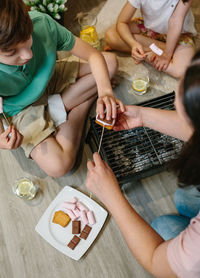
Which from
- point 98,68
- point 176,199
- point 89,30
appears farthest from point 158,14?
point 176,199

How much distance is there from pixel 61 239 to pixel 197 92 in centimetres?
113

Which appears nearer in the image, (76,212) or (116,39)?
(76,212)

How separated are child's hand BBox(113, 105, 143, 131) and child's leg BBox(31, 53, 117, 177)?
1.23 ft

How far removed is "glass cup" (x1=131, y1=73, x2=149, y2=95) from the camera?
1.86m

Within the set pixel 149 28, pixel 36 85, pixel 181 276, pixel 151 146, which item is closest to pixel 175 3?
pixel 149 28

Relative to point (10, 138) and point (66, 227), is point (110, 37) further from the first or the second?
point (66, 227)

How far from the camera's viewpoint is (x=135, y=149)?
1536 millimetres

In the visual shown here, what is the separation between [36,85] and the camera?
1.32m

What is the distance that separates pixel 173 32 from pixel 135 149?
0.86 meters

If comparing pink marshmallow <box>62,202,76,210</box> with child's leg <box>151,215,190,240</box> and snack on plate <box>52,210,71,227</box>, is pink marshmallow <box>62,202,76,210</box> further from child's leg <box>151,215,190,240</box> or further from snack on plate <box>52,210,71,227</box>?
child's leg <box>151,215,190,240</box>

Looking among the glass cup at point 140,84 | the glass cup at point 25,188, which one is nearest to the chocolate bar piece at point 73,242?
the glass cup at point 25,188

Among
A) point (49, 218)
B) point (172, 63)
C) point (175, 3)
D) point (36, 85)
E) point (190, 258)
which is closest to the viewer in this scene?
point (190, 258)

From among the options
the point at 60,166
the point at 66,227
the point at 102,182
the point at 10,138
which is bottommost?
the point at 66,227

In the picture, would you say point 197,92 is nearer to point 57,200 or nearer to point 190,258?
point 190,258
